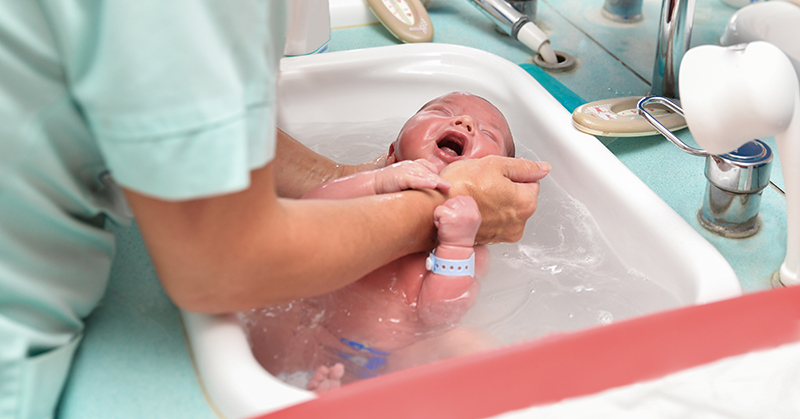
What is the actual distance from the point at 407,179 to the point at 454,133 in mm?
212

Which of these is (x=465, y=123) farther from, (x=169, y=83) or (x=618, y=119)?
(x=169, y=83)

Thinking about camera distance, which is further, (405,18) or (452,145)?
(405,18)

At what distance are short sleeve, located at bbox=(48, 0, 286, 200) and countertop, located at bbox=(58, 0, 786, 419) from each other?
34cm

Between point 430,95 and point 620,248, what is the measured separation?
67 centimetres

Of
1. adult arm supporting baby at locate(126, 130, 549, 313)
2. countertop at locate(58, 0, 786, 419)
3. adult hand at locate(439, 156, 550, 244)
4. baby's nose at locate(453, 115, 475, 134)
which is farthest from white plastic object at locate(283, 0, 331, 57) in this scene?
adult arm supporting baby at locate(126, 130, 549, 313)

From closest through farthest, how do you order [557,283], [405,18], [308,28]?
[557,283], [308,28], [405,18]

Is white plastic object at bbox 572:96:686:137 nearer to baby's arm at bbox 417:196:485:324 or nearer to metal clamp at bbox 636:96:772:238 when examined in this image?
metal clamp at bbox 636:96:772:238

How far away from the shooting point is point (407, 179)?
970 mm

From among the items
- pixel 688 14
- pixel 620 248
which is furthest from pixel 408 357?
pixel 688 14

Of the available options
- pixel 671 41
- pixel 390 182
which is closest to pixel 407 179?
pixel 390 182

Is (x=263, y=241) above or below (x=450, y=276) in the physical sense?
above

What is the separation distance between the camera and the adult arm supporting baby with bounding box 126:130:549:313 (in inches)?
22.9

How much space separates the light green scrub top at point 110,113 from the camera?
49 cm

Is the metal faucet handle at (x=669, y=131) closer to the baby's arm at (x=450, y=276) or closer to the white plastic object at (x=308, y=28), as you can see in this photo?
the baby's arm at (x=450, y=276)
